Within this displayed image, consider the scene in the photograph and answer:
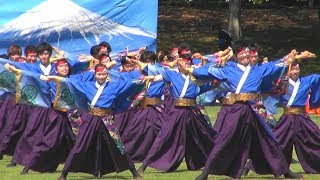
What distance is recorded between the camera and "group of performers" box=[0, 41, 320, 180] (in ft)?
31.9

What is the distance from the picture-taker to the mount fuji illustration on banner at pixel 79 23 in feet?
50.1

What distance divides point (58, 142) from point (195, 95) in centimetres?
166

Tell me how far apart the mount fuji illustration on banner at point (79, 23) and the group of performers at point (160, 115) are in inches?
125

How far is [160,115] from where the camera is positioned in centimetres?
1185

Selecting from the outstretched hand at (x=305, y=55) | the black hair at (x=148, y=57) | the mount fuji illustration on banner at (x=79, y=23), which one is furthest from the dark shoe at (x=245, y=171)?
the mount fuji illustration on banner at (x=79, y=23)

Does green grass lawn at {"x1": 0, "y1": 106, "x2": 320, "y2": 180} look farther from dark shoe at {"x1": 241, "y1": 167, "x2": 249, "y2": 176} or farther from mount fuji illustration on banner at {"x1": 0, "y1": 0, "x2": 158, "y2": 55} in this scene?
mount fuji illustration on banner at {"x1": 0, "y1": 0, "x2": 158, "y2": 55}

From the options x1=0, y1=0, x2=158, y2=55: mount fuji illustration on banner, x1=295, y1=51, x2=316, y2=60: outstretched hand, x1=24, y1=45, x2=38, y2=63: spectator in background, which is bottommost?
x1=0, y1=0, x2=158, y2=55: mount fuji illustration on banner

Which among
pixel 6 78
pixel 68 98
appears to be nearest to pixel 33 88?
pixel 68 98

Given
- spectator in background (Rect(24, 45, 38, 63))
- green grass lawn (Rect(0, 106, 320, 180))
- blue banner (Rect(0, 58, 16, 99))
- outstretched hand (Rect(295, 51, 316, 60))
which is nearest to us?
outstretched hand (Rect(295, 51, 316, 60))

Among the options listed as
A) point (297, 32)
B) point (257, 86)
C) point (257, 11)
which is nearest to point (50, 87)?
point (257, 86)

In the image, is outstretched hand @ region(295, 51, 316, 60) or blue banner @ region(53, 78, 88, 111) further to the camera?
blue banner @ region(53, 78, 88, 111)

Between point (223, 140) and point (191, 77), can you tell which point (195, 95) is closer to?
point (191, 77)

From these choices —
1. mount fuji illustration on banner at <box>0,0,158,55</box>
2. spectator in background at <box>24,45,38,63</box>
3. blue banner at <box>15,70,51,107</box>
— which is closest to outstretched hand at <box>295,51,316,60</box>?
blue banner at <box>15,70,51,107</box>

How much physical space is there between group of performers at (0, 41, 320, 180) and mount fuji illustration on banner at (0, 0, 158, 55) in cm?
317
